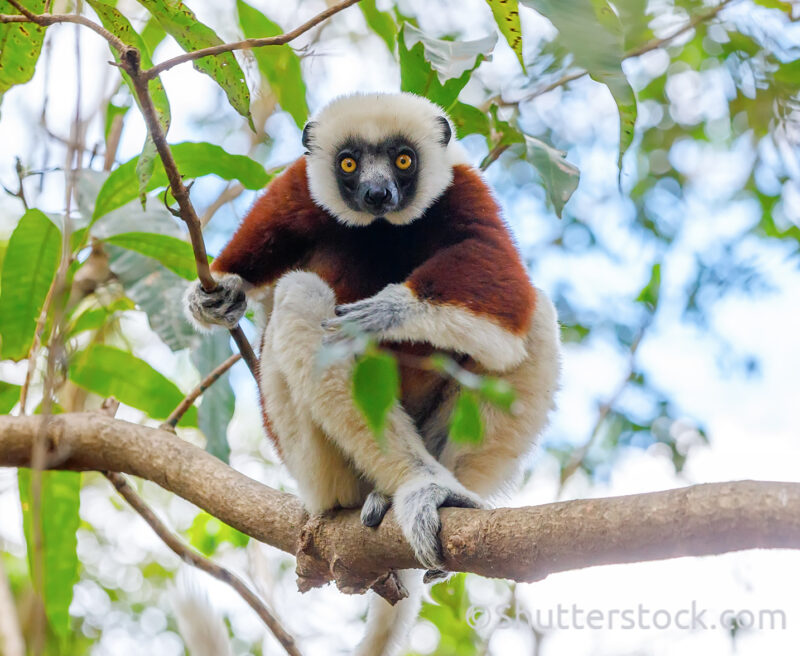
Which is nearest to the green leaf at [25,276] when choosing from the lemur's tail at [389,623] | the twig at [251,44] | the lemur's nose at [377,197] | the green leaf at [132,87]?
the green leaf at [132,87]

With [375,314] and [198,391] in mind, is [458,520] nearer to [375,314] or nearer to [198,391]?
[375,314]

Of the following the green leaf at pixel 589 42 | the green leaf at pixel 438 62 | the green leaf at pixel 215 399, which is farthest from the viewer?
the green leaf at pixel 215 399

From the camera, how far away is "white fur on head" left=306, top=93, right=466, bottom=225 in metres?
4.23

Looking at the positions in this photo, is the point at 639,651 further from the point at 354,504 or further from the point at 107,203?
the point at 107,203

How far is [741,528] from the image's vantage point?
79.4 inches

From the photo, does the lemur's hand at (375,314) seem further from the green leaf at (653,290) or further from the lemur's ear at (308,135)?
the green leaf at (653,290)

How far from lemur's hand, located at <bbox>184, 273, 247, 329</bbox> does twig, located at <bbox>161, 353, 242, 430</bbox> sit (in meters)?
0.46

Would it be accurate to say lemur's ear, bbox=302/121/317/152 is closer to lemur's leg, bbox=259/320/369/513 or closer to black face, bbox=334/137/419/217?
black face, bbox=334/137/419/217

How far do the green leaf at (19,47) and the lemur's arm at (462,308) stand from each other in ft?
5.89

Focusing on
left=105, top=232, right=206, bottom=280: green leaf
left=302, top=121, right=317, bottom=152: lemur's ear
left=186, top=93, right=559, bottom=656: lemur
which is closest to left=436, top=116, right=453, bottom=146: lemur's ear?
left=186, top=93, right=559, bottom=656: lemur

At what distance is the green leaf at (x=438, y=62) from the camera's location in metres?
3.65

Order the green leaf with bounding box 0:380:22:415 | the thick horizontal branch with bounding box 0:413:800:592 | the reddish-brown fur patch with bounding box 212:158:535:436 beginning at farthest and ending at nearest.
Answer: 1. the green leaf with bounding box 0:380:22:415
2. the reddish-brown fur patch with bounding box 212:158:535:436
3. the thick horizontal branch with bounding box 0:413:800:592

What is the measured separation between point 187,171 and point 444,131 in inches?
54.6

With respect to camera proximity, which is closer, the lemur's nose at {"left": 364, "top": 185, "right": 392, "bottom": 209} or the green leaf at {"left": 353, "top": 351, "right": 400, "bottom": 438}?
the green leaf at {"left": 353, "top": 351, "right": 400, "bottom": 438}
